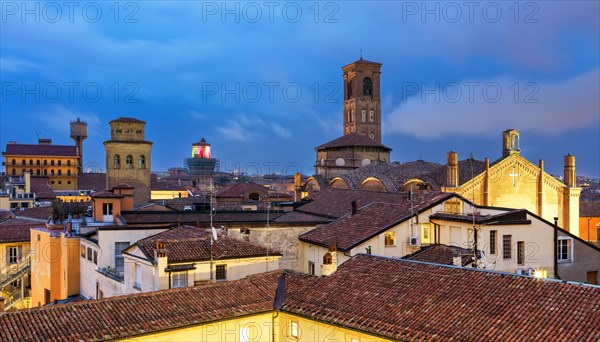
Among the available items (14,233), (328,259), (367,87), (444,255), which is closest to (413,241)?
(444,255)

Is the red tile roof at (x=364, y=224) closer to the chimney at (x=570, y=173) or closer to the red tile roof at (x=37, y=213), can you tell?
the chimney at (x=570, y=173)

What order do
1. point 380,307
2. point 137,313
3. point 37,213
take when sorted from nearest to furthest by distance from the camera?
point 380,307
point 137,313
point 37,213

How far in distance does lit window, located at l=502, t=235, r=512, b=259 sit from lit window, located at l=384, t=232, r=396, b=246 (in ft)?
14.0

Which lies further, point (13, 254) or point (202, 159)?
point (202, 159)

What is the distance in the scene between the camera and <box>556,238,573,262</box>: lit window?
22781mm

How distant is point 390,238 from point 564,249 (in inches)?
302

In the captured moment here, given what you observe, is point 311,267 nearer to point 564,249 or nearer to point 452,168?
point 564,249

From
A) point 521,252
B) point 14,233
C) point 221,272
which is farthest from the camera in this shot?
point 14,233

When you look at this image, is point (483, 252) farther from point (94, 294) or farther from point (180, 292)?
point (94, 294)

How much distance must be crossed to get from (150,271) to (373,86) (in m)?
78.9

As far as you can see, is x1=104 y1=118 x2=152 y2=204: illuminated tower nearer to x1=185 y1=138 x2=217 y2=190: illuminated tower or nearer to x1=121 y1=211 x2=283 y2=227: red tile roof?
x1=121 y1=211 x2=283 y2=227: red tile roof

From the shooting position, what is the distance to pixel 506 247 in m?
21.4

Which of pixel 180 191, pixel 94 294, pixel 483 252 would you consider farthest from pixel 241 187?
pixel 483 252

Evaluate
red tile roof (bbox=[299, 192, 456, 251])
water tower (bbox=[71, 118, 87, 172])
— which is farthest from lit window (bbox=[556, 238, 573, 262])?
water tower (bbox=[71, 118, 87, 172])
